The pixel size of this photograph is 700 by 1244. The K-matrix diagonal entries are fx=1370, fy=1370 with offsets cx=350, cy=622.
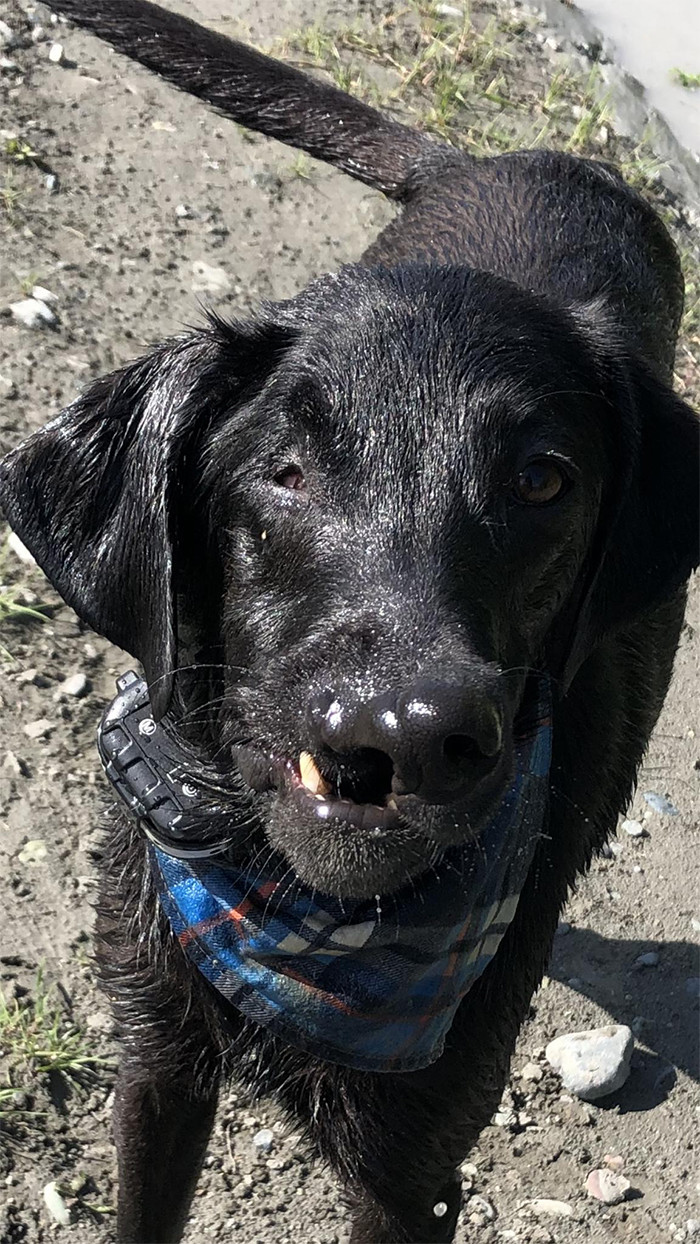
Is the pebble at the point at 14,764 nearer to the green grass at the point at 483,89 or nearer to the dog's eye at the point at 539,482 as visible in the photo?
the dog's eye at the point at 539,482

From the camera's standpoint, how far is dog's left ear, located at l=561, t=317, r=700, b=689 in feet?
8.23

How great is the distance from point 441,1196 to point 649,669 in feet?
4.19

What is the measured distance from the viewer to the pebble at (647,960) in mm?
4004

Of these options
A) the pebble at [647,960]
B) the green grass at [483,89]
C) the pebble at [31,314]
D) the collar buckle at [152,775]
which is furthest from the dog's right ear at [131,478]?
the green grass at [483,89]

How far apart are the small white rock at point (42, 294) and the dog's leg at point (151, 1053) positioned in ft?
8.31

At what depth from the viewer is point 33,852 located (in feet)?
11.6

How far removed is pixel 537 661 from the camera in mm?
2527

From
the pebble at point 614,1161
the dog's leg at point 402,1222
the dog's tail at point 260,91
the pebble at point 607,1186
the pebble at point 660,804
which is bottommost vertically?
the pebble at point 614,1161

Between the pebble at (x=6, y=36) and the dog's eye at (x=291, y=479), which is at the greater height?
the dog's eye at (x=291, y=479)

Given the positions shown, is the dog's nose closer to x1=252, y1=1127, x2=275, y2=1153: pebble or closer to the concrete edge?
x1=252, y1=1127, x2=275, y2=1153: pebble

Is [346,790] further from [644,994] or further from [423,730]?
[644,994]

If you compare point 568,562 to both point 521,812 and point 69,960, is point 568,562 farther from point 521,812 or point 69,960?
point 69,960

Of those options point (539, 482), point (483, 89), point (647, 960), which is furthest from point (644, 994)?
point (483, 89)

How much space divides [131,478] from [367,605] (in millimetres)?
577
